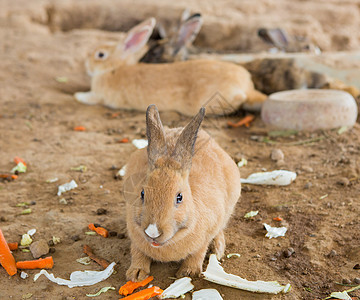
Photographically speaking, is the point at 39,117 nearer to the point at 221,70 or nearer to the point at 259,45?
the point at 221,70

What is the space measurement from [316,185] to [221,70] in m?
2.80

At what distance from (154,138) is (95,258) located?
100 cm

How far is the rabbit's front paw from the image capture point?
2.82 meters

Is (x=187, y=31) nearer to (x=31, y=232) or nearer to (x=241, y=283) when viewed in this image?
(x=31, y=232)

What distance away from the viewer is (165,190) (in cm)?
250

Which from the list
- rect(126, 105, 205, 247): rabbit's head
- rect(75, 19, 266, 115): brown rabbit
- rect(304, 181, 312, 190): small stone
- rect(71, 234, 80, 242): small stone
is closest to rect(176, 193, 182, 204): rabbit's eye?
rect(126, 105, 205, 247): rabbit's head

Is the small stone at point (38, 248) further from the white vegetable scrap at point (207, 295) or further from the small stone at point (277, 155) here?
the small stone at point (277, 155)

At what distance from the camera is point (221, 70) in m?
6.48

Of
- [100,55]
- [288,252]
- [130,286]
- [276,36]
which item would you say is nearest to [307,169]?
[288,252]

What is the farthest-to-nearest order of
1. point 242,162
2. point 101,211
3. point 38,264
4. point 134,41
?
point 134,41 → point 242,162 → point 101,211 → point 38,264

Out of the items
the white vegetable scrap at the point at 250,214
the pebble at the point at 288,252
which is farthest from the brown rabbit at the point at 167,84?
the pebble at the point at 288,252

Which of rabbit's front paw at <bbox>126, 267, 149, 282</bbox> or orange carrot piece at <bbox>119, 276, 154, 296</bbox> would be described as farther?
rabbit's front paw at <bbox>126, 267, 149, 282</bbox>

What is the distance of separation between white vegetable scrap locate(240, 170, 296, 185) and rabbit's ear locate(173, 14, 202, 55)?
3746 mm

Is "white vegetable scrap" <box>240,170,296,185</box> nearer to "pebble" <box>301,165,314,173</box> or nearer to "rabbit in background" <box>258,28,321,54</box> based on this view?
"pebble" <box>301,165,314,173</box>
